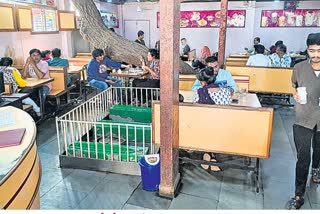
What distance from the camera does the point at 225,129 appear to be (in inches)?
115

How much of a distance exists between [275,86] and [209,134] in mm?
3760

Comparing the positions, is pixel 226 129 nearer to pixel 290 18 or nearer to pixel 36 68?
pixel 36 68

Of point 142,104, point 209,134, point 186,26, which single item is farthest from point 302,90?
point 186,26

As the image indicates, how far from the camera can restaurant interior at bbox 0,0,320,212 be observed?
270 centimetres

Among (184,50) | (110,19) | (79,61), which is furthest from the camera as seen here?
(110,19)

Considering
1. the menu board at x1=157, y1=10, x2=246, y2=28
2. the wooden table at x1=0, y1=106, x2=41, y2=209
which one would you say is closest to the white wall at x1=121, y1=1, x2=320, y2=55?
the menu board at x1=157, y1=10, x2=246, y2=28

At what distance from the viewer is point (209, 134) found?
9.80ft

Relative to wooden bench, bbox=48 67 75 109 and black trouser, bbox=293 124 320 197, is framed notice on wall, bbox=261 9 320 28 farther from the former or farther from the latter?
black trouser, bbox=293 124 320 197

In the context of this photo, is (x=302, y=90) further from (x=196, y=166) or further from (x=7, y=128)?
(x=7, y=128)

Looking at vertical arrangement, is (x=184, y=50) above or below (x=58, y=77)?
above

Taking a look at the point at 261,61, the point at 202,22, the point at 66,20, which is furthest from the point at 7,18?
the point at 202,22

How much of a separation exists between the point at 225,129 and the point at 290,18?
8.82 m

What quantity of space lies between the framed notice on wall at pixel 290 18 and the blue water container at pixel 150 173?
29.6 feet

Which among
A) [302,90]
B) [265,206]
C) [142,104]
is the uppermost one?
[302,90]
